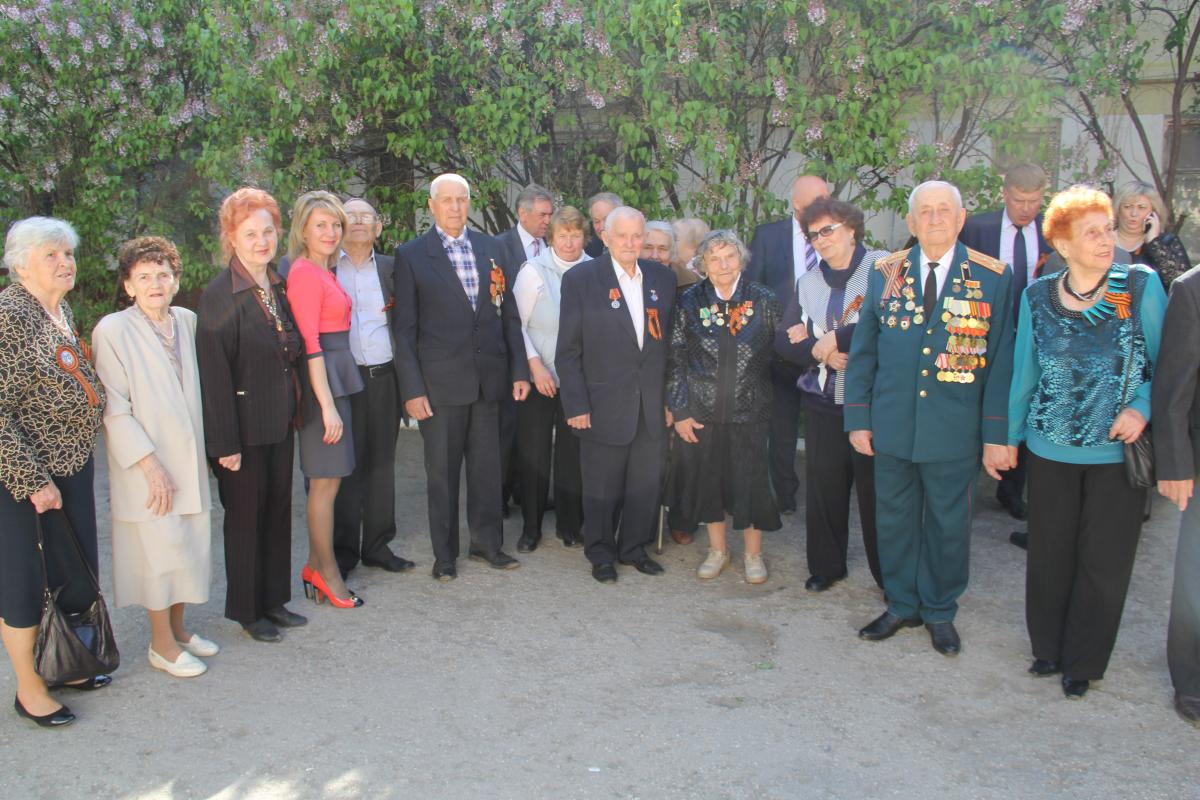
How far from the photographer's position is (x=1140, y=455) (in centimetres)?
370

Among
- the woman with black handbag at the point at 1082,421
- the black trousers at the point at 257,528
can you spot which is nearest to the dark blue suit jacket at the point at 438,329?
the black trousers at the point at 257,528

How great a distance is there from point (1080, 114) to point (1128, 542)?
5182mm

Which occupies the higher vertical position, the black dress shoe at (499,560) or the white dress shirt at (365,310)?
the white dress shirt at (365,310)

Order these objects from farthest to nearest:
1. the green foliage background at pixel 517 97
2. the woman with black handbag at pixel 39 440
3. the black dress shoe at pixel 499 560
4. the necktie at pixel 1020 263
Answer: the green foliage background at pixel 517 97 → the necktie at pixel 1020 263 → the black dress shoe at pixel 499 560 → the woman with black handbag at pixel 39 440

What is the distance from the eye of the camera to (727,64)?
6.66 metres

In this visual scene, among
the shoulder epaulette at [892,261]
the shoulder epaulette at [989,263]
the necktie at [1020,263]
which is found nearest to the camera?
the shoulder epaulette at [989,263]

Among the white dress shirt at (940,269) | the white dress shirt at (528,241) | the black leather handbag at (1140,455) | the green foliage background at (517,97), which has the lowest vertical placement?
the black leather handbag at (1140,455)

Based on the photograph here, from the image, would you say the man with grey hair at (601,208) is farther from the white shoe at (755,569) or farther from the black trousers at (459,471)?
the white shoe at (755,569)

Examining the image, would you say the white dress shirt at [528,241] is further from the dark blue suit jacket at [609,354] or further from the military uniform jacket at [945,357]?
the military uniform jacket at [945,357]

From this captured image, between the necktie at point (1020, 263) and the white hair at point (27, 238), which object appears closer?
the white hair at point (27, 238)

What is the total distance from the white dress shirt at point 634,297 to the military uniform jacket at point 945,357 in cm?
120

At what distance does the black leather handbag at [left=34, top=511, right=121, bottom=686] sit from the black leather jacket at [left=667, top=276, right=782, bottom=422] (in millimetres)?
2703

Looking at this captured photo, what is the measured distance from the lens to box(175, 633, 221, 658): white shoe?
4328 millimetres

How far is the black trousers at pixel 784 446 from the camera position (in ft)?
20.4
